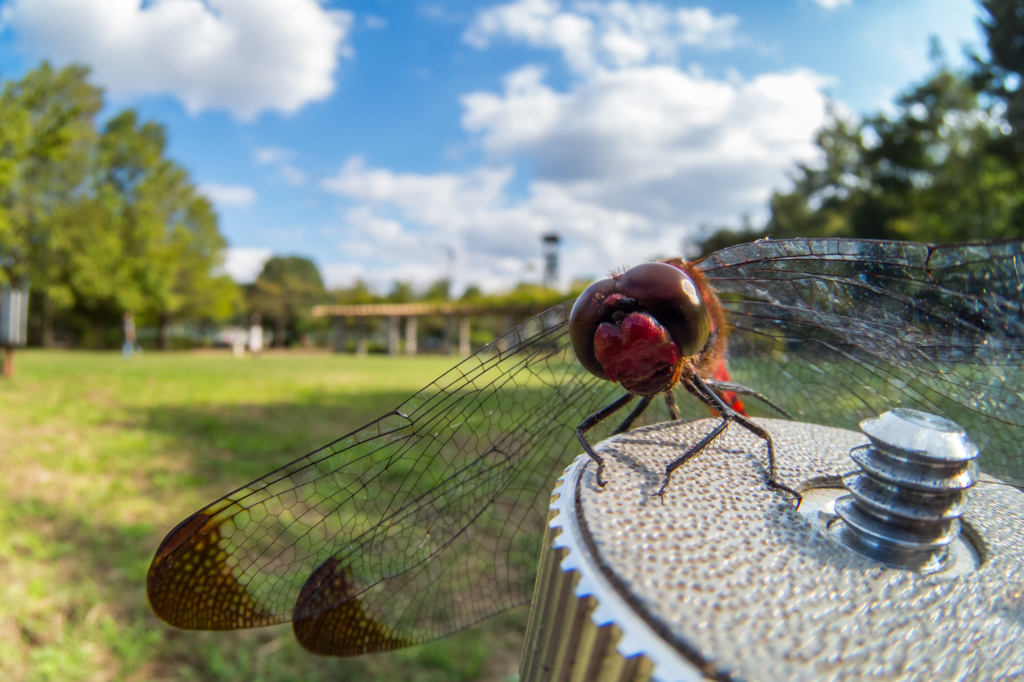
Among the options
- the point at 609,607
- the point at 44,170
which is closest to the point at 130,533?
the point at 609,607

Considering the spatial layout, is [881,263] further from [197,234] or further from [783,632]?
[197,234]

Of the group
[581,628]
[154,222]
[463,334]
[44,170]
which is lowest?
[581,628]

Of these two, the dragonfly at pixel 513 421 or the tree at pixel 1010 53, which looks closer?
the dragonfly at pixel 513 421

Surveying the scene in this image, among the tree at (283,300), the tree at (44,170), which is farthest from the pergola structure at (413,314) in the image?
the tree at (283,300)

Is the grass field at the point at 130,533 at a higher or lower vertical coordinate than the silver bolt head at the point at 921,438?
lower

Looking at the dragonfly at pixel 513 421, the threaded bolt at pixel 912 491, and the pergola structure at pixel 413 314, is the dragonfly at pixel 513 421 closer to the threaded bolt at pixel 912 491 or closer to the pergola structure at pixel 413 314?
the threaded bolt at pixel 912 491

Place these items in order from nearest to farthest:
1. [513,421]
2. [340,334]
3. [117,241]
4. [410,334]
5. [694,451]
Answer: [694,451] < [513,421] < [117,241] < [410,334] < [340,334]

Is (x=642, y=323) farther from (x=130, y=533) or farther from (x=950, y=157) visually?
(x=950, y=157)

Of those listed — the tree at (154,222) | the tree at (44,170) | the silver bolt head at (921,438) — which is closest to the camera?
the silver bolt head at (921,438)

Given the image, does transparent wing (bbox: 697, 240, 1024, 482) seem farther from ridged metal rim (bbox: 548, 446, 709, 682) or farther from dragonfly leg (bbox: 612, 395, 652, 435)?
ridged metal rim (bbox: 548, 446, 709, 682)
